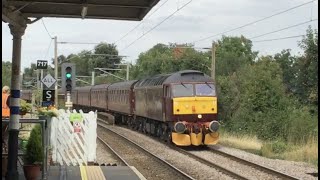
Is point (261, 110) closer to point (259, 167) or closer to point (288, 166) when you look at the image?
point (288, 166)

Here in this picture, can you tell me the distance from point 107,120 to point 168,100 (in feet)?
65.2

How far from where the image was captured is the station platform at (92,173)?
10.5 m

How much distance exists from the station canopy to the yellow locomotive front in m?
10.2

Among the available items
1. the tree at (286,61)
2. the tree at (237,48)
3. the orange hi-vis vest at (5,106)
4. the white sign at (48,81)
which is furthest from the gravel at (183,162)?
the tree at (286,61)

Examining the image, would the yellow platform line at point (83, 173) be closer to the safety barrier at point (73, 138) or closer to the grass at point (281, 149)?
the safety barrier at point (73, 138)

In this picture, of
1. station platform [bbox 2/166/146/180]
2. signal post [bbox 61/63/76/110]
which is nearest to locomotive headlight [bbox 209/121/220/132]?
signal post [bbox 61/63/76/110]

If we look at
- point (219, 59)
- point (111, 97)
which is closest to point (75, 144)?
point (111, 97)

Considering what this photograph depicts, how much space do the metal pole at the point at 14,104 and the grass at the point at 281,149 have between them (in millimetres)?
10298

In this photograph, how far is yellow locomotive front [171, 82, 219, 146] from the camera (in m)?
20.9

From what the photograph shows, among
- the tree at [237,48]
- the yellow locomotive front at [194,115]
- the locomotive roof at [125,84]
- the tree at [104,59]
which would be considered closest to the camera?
the yellow locomotive front at [194,115]

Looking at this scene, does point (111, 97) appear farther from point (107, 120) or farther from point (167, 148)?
point (167, 148)

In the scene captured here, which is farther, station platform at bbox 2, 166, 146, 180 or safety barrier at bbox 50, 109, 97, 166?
safety barrier at bbox 50, 109, 97, 166

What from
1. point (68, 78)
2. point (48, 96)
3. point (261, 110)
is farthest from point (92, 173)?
point (261, 110)

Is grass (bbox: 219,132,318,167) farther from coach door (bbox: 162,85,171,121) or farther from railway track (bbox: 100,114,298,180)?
coach door (bbox: 162,85,171,121)
